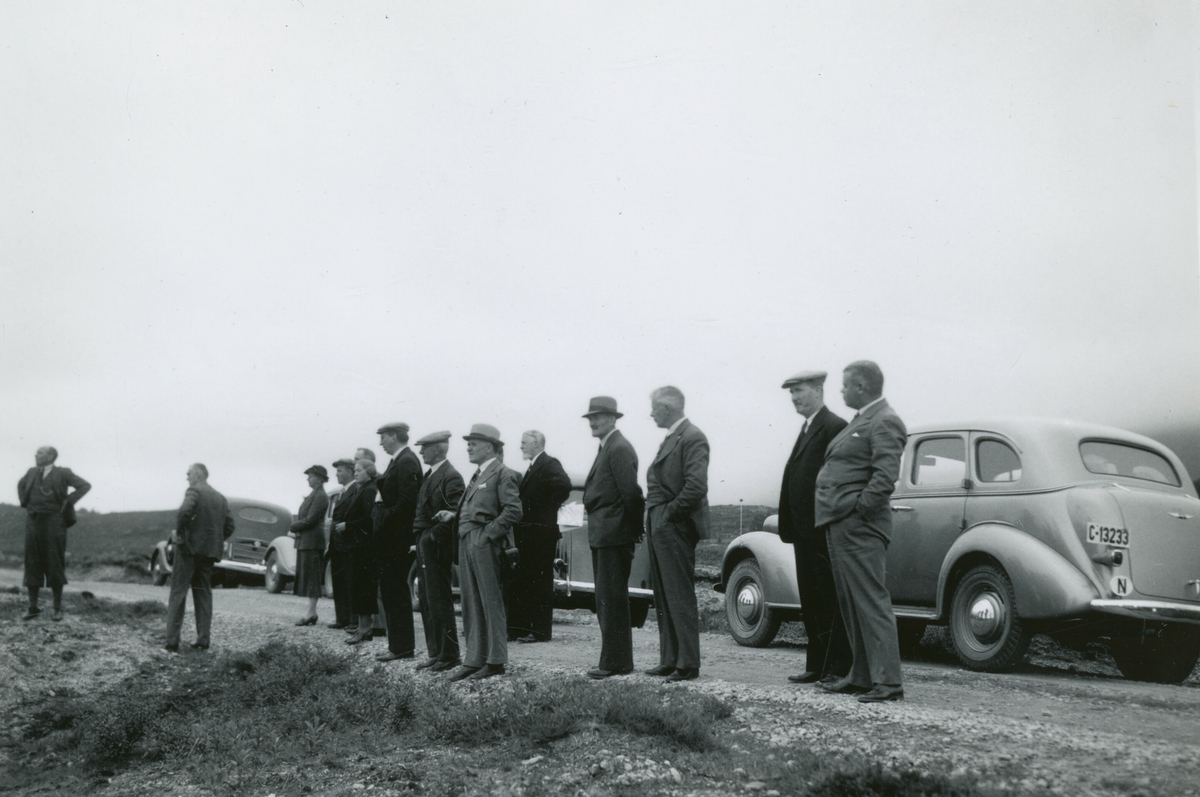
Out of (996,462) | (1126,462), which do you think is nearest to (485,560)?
(996,462)

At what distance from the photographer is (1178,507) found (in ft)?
24.0

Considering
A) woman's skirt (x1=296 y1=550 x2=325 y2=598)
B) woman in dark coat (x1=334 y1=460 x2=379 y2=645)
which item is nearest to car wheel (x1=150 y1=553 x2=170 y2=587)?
woman's skirt (x1=296 y1=550 x2=325 y2=598)

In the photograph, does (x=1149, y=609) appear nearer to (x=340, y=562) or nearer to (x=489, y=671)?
(x=489, y=671)

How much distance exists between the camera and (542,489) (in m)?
9.59

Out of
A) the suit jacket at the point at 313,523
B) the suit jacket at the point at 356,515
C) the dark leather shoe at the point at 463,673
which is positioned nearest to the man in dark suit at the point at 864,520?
the dark leather shoe at the point at 463,673

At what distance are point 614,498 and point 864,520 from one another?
1.86 m

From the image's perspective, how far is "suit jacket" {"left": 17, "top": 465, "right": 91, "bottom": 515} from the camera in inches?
444

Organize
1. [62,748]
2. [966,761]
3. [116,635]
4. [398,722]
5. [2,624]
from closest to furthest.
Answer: [966,761]
[398,722]
[62,748]
[2,624]
[116,635]

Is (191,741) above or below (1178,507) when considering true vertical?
below

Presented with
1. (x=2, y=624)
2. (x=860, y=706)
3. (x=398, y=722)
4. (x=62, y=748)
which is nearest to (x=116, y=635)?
(x=2, y=624)

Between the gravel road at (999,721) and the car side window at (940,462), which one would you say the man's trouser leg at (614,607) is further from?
the car side window at (940,462)

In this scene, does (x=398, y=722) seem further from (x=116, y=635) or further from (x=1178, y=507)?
(x=116, y=635)

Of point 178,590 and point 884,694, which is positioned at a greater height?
point 178,590

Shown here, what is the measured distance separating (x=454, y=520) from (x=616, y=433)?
1670 mm
